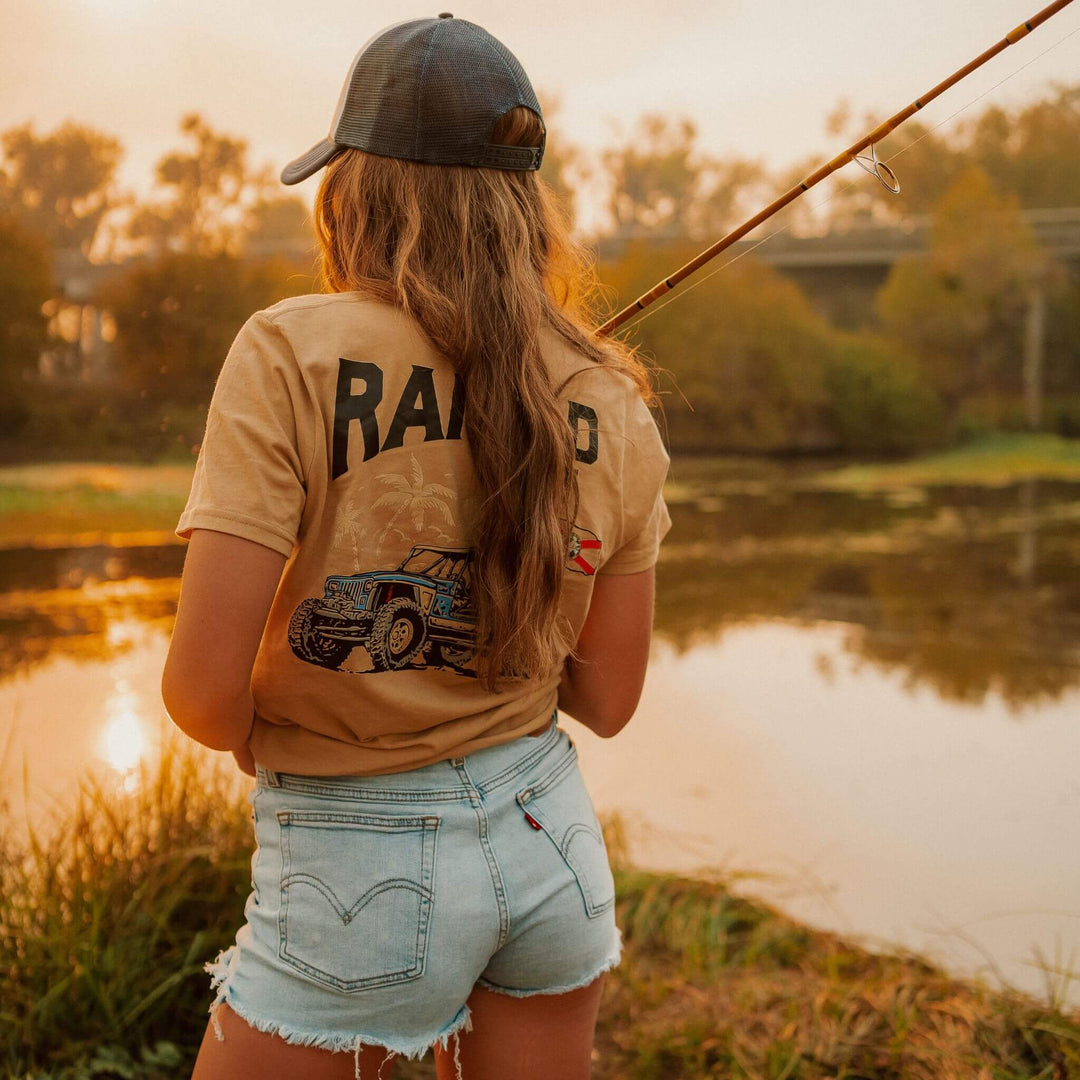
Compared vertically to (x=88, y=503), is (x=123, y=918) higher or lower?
lower

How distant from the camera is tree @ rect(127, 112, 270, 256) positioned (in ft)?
8.65

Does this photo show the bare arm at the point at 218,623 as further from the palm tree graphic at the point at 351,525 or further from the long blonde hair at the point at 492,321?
the long blonde hair at the point at 492,321

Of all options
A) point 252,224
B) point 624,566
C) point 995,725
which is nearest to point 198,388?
point 252,224

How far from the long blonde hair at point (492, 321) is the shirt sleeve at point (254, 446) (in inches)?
3.8

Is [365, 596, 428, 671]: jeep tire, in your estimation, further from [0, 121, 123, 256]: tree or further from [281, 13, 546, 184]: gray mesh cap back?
[0, 121, 123, 256]: tree

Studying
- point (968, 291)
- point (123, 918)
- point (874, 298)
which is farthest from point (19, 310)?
point (968, 291)

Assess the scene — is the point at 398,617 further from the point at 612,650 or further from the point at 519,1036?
the point at 519,1036

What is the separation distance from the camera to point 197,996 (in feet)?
5.23

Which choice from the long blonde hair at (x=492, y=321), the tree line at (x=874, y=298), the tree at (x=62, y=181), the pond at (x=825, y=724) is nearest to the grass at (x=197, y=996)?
the pond at (x=825, y=724)

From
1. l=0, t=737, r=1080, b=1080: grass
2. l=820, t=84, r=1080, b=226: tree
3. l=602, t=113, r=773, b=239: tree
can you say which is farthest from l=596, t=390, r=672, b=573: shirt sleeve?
l=820, t=84, r=1080, b=226: tree

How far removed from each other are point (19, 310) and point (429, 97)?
204 centimetres

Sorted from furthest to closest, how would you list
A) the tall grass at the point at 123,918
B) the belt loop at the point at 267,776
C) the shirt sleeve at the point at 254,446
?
the tall grass at the point at 123,918 → the belt loop at the point at 267,776 → the shirt sleeve at the point at 254,446

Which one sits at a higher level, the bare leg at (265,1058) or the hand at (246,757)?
the hand at (246,757)

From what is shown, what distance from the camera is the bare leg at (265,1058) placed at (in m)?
0.77
